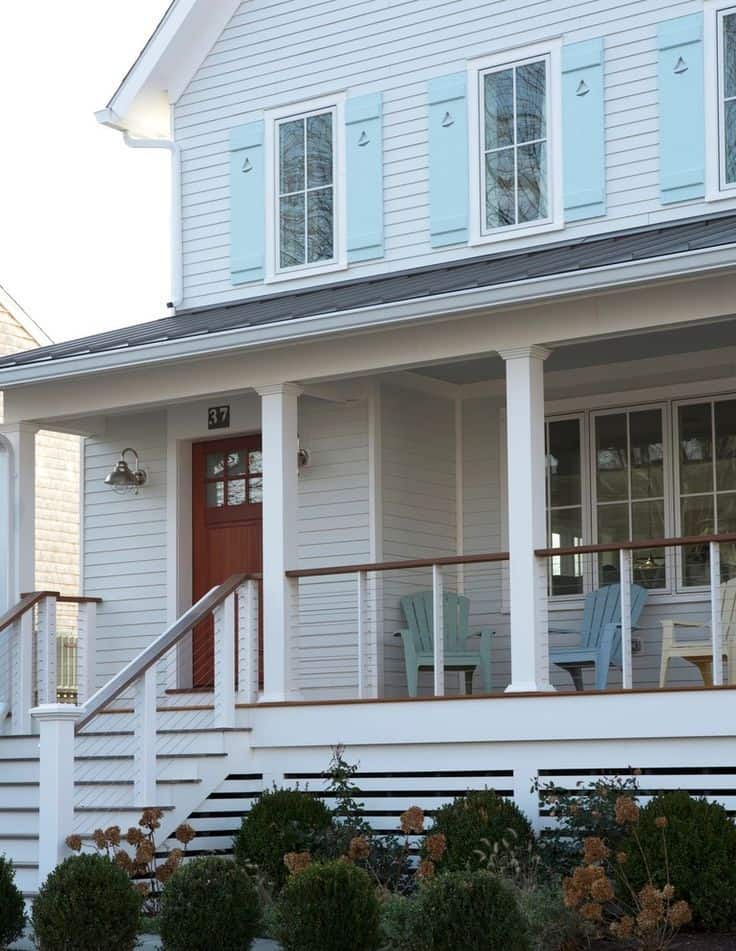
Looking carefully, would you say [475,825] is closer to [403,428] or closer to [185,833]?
[185,833]

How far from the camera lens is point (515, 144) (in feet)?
45.9

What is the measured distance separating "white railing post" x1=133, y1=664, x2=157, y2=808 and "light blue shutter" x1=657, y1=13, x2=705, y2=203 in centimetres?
553

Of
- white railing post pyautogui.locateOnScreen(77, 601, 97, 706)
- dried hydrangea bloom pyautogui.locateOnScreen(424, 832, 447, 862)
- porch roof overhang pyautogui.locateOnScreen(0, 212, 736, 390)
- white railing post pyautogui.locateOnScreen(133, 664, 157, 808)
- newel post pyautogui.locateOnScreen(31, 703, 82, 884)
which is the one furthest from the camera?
white railing post pyautogui.locateOnScreen(77, 601, 97, 706)

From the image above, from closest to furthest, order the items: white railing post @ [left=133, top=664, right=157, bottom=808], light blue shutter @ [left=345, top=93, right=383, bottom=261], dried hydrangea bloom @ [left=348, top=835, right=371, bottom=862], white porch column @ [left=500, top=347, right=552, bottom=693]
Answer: dried hydrangea bloom @ [left=348, top=835, right=371, bottom=862]
white porch column @ [left=500, top=347, right=552, bottom=693]
white railing post @ [left=133, top=664, right=157, bottom=808]
light blue shutter @ [left=345, top=93, right=383, bottom=261]

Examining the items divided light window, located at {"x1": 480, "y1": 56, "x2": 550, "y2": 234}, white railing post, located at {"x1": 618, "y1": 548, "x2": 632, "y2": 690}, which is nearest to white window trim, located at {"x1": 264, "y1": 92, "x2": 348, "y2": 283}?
divided light window, located at {"x1": 480, "y1": 56, "x2": 550, "y2": 234}

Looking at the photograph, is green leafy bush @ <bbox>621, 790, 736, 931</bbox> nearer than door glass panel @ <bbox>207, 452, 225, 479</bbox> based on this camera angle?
Yes

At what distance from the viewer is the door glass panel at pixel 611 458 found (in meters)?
14.0

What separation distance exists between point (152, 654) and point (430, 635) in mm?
2774

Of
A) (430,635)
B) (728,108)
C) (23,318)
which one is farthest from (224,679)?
(23,318)

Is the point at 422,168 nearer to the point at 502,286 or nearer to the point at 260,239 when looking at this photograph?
the point at 260,239

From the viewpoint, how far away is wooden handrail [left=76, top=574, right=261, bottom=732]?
38.1 feet

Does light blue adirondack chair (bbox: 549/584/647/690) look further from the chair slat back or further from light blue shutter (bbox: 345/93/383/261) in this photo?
light blue shutter (bbox: 345/93/383/261)

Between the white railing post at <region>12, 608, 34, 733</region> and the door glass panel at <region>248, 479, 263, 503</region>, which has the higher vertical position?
the door glass panel at <region>248, 479, 263, 503</region>

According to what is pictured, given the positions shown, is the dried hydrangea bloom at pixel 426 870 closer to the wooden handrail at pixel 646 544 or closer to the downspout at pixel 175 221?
the wooden handrail at pixel 646 544
